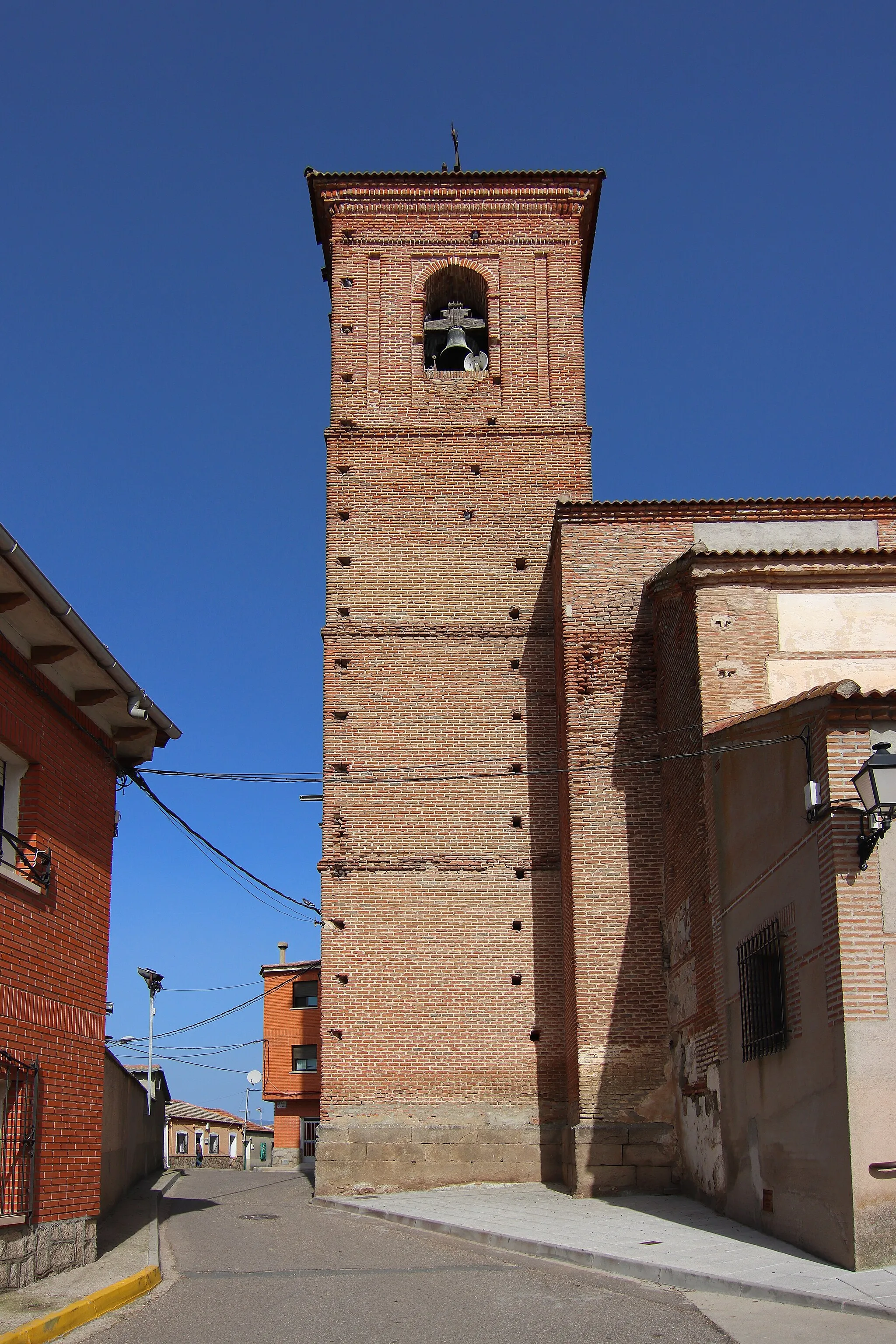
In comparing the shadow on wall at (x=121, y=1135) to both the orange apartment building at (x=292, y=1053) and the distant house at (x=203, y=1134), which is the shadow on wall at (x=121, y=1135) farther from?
the distant house at (x=203, y=1134)

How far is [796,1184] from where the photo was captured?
31.4 ft

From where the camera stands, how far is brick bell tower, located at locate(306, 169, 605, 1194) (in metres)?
16.5

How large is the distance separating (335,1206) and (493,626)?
26.9 ft

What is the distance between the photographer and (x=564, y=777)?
55.6 ft

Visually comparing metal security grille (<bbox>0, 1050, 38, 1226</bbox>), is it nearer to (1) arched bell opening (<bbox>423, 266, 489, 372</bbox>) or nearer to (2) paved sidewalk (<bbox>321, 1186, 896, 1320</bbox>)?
(2) paved sidewalk (<bbox>321, 1186, 896, 1320</bbox>)

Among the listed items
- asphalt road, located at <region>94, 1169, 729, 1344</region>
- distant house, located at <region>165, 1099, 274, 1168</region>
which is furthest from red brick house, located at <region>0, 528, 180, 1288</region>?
distant house, located at <region>165, 1099, 274, 1168</region>

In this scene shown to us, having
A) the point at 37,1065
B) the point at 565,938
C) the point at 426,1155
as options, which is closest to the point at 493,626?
the point at 565,938

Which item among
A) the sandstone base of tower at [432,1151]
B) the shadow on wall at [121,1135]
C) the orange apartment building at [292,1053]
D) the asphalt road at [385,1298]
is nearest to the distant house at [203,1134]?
the orange apartment building at [292,1053]

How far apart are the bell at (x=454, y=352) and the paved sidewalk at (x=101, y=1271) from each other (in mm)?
13737

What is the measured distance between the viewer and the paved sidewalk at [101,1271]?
780 centimetres

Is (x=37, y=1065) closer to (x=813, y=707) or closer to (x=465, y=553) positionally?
(x=813, y=707)

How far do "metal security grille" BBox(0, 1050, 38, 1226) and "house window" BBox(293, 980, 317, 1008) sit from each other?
29257mm

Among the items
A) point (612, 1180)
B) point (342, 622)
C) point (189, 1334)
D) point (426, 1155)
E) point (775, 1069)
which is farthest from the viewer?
point (342, 622)

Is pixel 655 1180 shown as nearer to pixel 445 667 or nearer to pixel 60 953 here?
pixel 445 667
